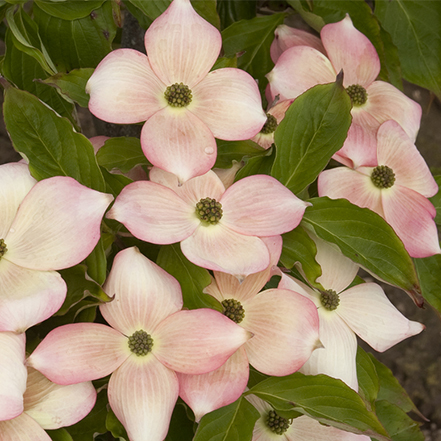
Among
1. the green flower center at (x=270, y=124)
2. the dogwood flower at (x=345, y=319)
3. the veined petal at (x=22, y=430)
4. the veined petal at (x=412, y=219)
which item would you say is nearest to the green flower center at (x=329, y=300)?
the dogwood flower at (x=345, y=319)

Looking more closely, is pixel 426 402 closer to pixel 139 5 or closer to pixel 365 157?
pixel 365 157

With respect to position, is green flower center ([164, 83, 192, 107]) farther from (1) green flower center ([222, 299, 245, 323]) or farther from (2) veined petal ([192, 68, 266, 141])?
(1) green flower center ([222, 299, 245, 323])

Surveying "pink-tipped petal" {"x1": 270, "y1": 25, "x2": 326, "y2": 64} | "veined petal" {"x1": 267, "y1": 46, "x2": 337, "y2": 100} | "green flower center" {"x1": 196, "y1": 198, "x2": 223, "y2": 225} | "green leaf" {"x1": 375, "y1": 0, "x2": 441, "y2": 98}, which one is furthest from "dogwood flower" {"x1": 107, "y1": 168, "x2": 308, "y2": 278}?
"green leaf" {"x1": 375, "y1": 0, "x2": 441, "y2": 98}

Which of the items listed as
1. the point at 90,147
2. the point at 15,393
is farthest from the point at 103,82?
the point at 15,393

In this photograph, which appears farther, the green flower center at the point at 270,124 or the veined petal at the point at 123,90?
the green flower center at the point at 270,124

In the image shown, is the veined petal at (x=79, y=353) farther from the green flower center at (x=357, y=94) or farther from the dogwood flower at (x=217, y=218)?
the green flower center at (x=357, y=94)

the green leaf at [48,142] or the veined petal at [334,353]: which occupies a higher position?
the green leaf at [48,142]

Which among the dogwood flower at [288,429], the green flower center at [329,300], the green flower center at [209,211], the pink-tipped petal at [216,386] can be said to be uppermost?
the green flower center at [209,211]

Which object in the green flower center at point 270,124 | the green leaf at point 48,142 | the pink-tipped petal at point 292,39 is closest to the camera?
the green leaf at point 48,142
